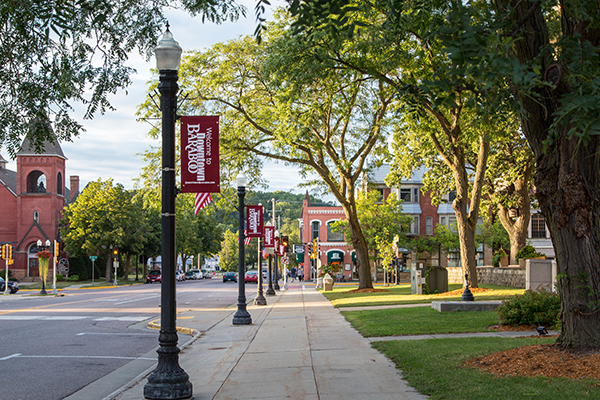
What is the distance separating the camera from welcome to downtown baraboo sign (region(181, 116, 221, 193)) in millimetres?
8648

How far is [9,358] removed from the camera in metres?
10.8

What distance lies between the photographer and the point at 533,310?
1250cm

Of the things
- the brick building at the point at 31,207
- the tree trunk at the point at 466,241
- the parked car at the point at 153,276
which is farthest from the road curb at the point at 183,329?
the parked car at the point at 153,276

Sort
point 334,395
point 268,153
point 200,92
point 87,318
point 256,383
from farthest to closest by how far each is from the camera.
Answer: point 268,153 → point 200,92 → point 87,318 → point 256,383 → point 334,395

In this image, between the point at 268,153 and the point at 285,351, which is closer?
the point at 285,351

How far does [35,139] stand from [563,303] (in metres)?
8.39

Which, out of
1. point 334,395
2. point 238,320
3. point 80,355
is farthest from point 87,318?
point 334,395

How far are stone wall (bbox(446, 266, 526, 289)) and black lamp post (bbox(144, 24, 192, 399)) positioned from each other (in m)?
24.5

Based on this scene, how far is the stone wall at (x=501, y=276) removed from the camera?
2926 cm

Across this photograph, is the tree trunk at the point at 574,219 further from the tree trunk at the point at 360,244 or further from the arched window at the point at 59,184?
the arched window at the point at 59,184

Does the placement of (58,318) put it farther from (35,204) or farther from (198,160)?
(35,204)

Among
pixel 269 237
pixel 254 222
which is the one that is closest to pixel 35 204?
pixel 269 237

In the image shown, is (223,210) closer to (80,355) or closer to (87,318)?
(87,318)

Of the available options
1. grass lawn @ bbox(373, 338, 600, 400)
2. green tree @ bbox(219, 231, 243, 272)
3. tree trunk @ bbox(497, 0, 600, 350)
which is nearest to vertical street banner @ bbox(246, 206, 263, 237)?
grass lawn @ bbox(373, 338, 600, 400)
